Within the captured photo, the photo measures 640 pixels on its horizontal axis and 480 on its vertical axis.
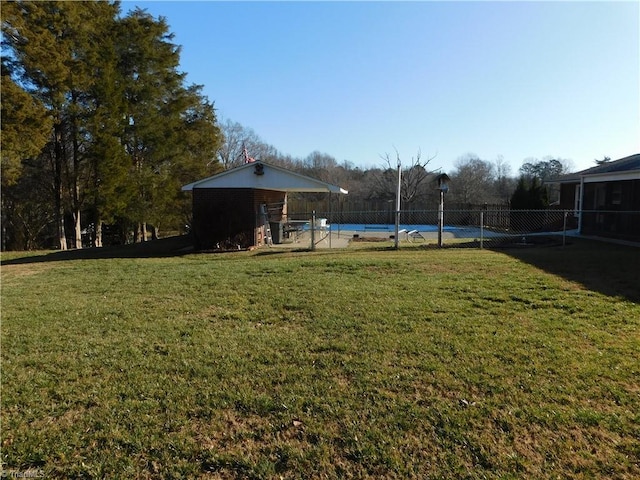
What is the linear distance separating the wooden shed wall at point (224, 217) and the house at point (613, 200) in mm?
10929

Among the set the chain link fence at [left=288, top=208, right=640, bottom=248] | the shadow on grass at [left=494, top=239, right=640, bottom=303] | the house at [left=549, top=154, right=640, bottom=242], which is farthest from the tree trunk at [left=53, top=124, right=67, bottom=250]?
the house at [left=549, top=154, right=640, bottom=242]

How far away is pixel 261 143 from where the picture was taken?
1965 inches

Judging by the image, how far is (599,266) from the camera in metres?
8.60

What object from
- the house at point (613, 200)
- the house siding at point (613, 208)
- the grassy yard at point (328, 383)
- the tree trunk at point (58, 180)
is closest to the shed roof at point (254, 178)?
the grassy yard at point (328, 383)

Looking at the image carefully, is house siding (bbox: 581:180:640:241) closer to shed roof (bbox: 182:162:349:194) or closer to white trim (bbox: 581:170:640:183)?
A: white trim (bbox: 581:170:640:183)

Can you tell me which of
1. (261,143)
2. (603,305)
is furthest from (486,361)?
(261,143)

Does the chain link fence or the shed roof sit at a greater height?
the shed roof

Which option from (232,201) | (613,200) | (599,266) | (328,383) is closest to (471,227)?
(613,200)

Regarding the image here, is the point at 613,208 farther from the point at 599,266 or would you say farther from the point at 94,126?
the point at 94,126

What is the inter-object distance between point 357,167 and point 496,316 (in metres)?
55.2

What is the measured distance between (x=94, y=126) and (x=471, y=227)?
22276mm

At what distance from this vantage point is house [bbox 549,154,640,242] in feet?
47.6

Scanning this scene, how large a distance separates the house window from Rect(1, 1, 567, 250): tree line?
1160 centimetres

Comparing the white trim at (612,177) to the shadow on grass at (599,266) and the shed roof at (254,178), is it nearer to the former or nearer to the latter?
the shadow on grass at (599,266)
